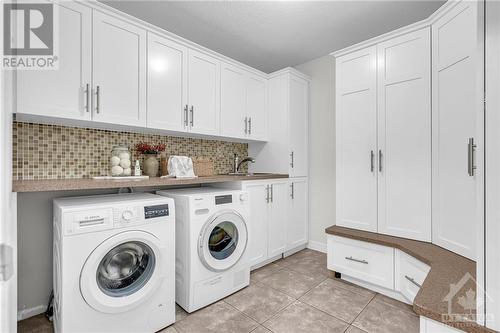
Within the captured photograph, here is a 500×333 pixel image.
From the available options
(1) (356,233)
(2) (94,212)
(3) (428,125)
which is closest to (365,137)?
(3) (428,125)

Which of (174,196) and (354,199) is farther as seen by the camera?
(354,199)

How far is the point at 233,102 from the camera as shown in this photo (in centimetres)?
283

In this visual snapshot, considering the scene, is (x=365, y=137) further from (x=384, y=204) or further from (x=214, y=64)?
(x=214, y=64)

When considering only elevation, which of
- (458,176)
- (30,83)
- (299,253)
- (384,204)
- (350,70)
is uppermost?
(350,70)

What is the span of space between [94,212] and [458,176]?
2542mm

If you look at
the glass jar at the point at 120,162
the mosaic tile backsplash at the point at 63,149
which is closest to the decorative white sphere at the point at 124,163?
the glass jar at the point at 120,162

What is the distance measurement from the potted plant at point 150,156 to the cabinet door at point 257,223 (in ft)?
3.05

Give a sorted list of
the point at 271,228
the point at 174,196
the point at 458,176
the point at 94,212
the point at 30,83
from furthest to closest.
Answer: the point at 271,228
the point at 174,196
the point at 458,176
the point at 30,83
the point at 94,212

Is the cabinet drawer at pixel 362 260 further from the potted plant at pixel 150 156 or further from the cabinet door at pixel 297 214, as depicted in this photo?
the potted plant at pixel 150 156

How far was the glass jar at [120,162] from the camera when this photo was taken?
2.07 meters

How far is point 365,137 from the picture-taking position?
244cm

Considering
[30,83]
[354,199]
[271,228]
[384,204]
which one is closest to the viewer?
[30,83]

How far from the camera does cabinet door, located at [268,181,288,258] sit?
2816mm

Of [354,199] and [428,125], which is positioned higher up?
[428,125]
